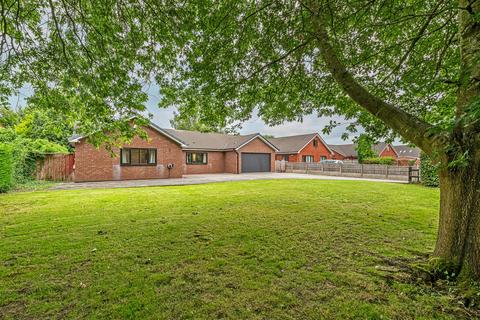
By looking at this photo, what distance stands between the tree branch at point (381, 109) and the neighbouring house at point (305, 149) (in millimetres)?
28909

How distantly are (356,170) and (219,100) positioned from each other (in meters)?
20.5

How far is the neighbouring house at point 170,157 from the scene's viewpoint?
16031 mm

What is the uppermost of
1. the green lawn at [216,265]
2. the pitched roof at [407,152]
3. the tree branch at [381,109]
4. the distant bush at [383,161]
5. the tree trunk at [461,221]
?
the pitched roof at [407,152]

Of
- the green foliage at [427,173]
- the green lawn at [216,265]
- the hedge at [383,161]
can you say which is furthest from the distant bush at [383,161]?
the green lawn at [216,265]

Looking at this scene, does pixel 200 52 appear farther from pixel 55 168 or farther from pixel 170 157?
pixel 55 168

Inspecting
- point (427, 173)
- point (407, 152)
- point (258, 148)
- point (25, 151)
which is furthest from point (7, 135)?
point (407, 152)

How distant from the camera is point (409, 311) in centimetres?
255

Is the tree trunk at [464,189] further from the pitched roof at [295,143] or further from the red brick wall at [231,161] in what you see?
the pitched roof at [295,143]

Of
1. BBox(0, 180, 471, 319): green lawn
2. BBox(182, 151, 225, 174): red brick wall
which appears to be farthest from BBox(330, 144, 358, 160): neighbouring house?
BBox(0, 180, 471, 319): green lawn

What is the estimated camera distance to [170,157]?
19141mm

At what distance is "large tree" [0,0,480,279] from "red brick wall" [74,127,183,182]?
8665 millimetres

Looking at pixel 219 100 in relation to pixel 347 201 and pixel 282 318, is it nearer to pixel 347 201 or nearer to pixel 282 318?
pixel 282 318

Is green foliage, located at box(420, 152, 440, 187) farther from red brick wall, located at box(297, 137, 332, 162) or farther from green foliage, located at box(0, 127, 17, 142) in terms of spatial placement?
green foliage, located at box(0, 127, 17, 142)

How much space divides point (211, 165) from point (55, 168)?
43.2ft
